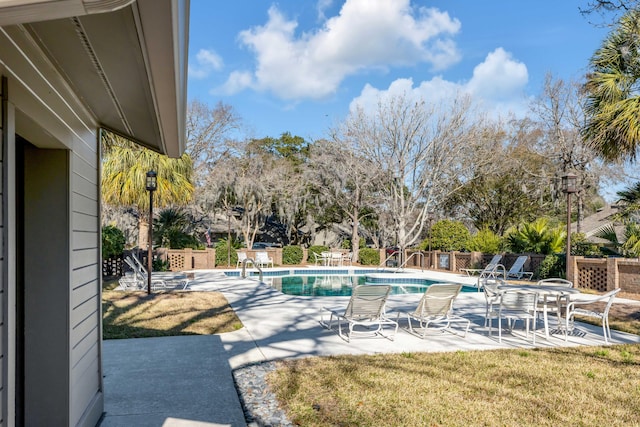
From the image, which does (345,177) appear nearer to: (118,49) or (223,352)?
(223,352)

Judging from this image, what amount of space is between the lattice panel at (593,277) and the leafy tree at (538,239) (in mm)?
2459

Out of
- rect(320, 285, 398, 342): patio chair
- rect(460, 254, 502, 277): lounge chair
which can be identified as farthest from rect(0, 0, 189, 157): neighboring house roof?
rect(460, 254, 502, 277): lounge chair

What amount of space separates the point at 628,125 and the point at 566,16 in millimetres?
5080

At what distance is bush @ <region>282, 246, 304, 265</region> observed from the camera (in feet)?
71.1

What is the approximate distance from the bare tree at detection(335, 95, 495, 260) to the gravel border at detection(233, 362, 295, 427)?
1750cm

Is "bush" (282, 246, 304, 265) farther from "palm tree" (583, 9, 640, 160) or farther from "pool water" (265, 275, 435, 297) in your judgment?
"palm tree" (583, 9, 640, 160)

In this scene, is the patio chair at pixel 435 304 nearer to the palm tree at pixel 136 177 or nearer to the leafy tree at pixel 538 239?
the palm tree at pixel 136 177

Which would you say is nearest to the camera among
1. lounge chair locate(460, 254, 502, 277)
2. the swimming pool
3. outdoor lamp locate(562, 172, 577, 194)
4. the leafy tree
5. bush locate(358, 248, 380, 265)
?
outdoor lamp locate(562, 172, 577, 194)

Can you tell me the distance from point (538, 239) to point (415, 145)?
7.91 m

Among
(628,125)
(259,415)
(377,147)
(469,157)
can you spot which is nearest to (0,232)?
(259,415)

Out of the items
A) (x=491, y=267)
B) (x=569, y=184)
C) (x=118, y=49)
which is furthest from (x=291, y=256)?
(x=118, y=49)

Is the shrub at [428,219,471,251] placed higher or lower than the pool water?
higher

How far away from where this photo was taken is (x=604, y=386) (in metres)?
4.24

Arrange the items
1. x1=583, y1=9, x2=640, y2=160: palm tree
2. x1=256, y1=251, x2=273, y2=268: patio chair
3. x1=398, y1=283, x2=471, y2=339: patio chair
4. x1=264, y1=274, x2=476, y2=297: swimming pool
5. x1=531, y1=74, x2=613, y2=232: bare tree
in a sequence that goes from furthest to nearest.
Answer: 1. x1=531, y1=74, x2=613, y2=232: bare tree
2. x1=256, y1=251, x2=273, y2=268: patio chair
3. x1=264, y1=274, x2=476, y2=297: swimming pool
4. x1=583, y1=9, x2=640, y2=160: palm tree
5. x1=398, y1=283, x2=471, y2=339: patio chair
